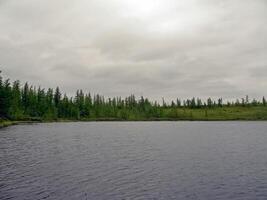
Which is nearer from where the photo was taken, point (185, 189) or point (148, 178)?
point (185, 189)

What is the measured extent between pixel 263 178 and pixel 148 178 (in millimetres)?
14021

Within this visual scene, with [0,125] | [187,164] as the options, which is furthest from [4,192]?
[0,125]

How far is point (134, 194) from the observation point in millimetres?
33844

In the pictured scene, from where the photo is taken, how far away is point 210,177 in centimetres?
4334

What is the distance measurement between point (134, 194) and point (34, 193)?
9.59 metres

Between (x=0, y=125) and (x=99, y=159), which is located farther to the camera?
(x=0, y=125)

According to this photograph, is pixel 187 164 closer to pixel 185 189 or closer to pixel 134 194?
pixel 185 189

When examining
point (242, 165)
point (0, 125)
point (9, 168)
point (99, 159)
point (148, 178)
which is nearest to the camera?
point (148, 178)

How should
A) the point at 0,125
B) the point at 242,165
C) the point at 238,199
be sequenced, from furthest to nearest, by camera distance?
the point at 0,125
the point at 242,165
the point at 238,199

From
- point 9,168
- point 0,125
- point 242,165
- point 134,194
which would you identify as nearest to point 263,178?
point 242,165

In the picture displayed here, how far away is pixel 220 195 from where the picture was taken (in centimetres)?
3412

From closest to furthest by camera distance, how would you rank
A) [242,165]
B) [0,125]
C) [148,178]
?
[148,178] → [242,165] → [0,125]

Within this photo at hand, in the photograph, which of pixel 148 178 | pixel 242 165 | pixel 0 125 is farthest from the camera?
pixel 0 125

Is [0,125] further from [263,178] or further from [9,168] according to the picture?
[263,178]
